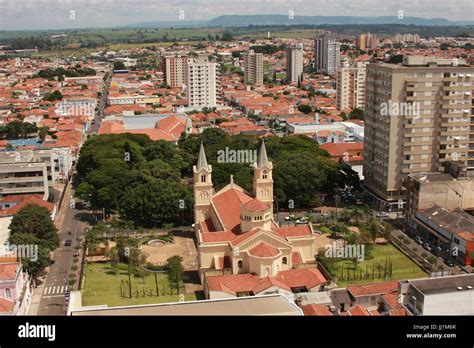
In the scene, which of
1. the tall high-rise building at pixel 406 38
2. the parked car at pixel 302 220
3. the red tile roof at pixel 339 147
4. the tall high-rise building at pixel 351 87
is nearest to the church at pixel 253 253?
the parked car at pixel 302 220

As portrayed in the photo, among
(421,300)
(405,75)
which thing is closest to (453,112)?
(405,75)

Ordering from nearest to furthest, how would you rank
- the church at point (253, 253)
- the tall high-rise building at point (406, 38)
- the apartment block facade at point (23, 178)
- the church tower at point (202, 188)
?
the church at point (253, 253) < the church tower at point (202, 188) < the apartment block facade at point (23, 178) < the tall high-rise building at point (406, 38)

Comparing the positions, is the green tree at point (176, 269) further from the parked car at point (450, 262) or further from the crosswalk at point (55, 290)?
the parked car at point (450, 262)

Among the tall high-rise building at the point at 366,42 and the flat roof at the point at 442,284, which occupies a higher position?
the tall high-rise building at the point at 366,42

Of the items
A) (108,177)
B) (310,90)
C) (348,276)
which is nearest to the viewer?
(348,276)

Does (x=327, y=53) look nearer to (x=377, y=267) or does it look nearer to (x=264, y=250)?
(x=377, y=267)
